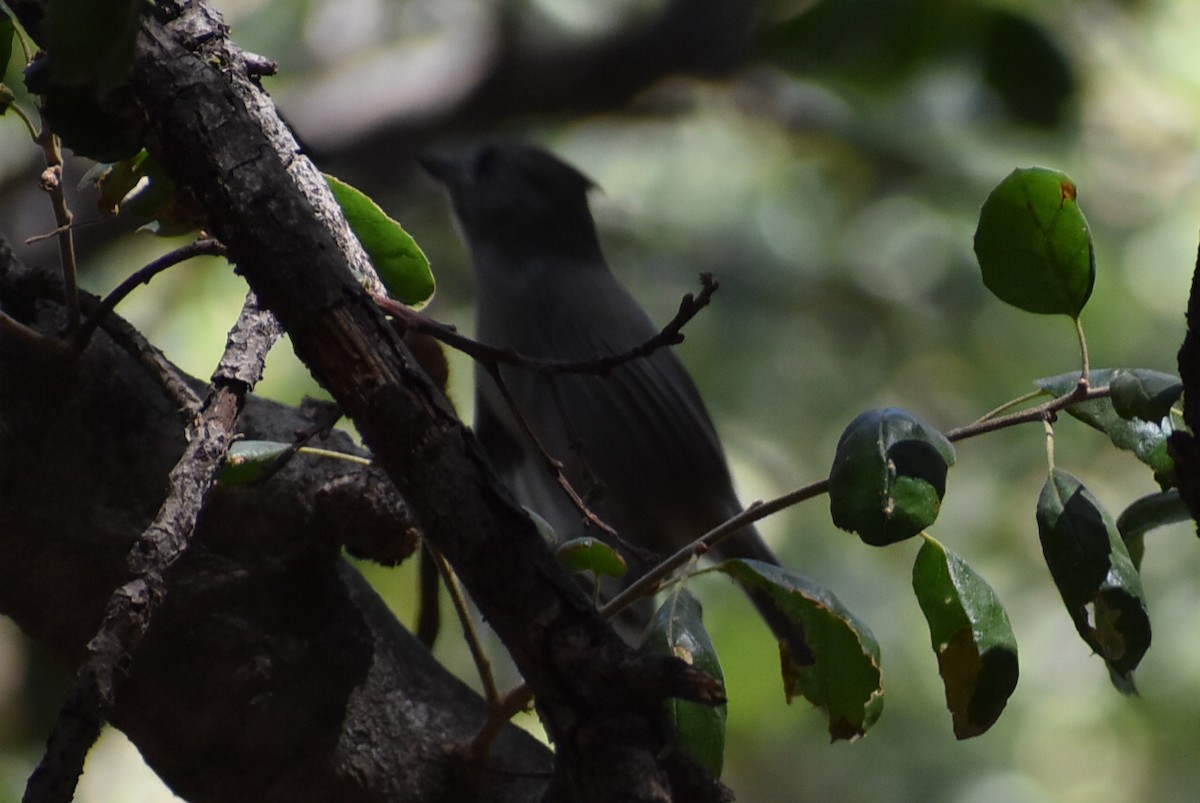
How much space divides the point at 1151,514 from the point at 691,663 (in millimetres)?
464

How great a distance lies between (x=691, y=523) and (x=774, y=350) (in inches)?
93.7

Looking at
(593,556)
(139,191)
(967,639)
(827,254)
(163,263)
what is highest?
(827,254)

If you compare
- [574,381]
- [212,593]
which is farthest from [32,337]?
[574,381]

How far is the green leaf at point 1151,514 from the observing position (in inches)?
43.7

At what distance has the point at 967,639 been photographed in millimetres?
979

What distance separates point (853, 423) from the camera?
990mm

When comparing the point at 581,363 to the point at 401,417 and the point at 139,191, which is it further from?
the point at 139,191

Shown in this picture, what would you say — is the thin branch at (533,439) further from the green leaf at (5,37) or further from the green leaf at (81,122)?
the green leaf at (5,37)

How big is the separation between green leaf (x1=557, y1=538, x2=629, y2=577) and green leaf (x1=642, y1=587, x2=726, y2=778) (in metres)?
0.08

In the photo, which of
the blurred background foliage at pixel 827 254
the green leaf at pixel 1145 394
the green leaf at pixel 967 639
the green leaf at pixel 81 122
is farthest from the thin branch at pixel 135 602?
the blurred background foliage at pixel 827 254

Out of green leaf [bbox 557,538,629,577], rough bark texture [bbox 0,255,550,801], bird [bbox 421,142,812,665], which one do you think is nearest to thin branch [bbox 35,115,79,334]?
rough bark texture [bbox 0,255,550,801]

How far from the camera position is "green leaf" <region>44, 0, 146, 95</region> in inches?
30.6

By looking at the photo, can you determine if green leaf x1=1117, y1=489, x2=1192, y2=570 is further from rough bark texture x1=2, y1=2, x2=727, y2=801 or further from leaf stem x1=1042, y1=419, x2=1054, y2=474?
rough bark texture x1=2, y1=2, x2=727, y2=801

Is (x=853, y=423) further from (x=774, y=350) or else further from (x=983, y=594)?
(x=774, y=350)
